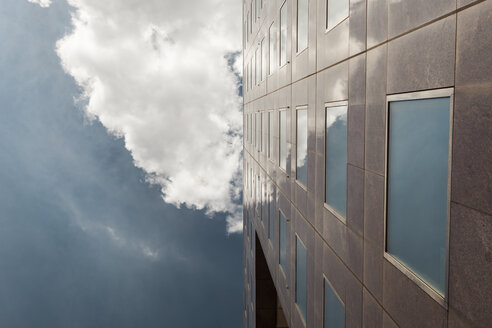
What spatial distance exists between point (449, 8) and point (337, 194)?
6.48 meters

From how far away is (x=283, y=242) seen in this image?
2042cm

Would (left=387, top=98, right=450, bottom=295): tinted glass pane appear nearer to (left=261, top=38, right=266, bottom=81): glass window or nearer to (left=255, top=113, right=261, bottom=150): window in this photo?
(left=261, top=38, right=266, bottom=81): glass window

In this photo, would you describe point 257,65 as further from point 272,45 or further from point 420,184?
point 420,184

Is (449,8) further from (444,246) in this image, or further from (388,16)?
(444,246)

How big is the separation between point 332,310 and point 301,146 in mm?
6599

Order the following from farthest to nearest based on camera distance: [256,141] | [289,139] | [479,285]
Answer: [256,141] → [289,139] → [479,285]

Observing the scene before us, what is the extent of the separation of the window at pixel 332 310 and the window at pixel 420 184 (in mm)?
4049

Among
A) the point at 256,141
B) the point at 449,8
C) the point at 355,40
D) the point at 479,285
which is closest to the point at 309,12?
the point at 355,40

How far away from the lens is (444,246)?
610cm

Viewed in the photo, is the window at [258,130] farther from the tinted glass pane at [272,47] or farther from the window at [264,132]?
the tinted glass pane at [272,47]

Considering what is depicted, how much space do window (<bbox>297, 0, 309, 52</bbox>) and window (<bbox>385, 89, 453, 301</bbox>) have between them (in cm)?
793

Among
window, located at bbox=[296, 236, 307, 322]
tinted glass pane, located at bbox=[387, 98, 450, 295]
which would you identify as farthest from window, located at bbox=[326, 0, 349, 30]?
window, located at bbox=[296, 236, 307, 322]

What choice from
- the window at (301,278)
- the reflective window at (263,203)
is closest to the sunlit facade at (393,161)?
the window at (301,278)

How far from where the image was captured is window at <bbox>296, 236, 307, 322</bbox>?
15641 mm
